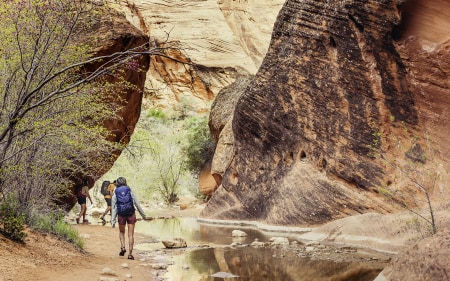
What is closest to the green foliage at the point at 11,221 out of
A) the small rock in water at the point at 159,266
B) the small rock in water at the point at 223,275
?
the small rock in water at the point at 159,266

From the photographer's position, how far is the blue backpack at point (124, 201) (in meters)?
12.6

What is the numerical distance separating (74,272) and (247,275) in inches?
122

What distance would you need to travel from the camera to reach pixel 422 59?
58.2 ft

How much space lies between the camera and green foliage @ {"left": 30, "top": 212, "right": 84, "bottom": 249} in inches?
502

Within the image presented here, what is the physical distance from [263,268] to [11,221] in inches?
193

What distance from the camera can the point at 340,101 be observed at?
19.8 m

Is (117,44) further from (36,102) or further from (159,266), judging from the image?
(159,266)

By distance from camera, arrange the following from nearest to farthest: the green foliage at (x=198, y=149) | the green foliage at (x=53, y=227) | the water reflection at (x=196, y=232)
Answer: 1. the green foliage at (x=53, y=227)
2. the water reflection at (x=196, y=232)
3. the green foliage at (x=198, y=149)

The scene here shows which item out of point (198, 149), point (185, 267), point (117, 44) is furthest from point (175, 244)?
point (198, 149)

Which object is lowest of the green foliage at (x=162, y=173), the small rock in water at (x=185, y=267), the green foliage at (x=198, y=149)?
the green foliage at (x=162, y=173)

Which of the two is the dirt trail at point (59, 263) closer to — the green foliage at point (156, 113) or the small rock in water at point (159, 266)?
the small rock in water at point (159, 266)

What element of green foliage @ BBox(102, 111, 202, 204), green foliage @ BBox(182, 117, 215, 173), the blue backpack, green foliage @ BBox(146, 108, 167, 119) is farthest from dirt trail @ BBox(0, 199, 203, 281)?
green foliage @ BBox(146, 108, 167, 119)

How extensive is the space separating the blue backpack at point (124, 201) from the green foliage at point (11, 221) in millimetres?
1954

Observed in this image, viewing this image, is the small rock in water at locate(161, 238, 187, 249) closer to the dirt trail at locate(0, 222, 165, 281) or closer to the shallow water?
the shallow water
